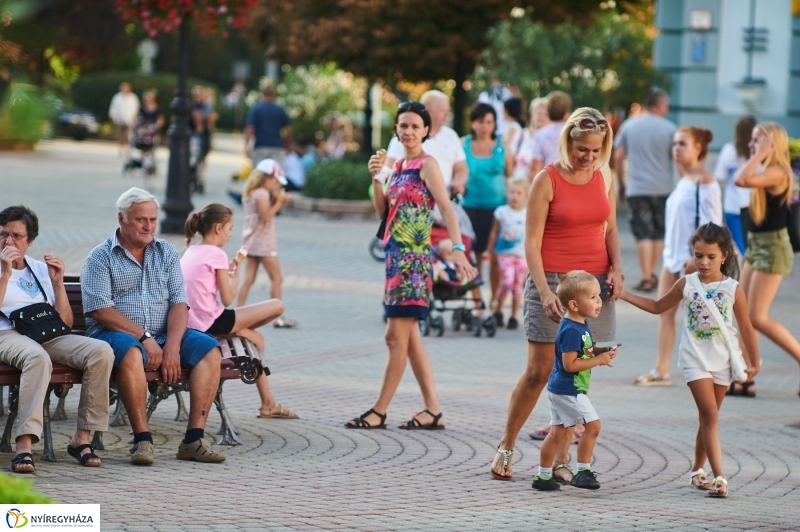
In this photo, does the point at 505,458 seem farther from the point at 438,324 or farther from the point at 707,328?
the point at 438,324

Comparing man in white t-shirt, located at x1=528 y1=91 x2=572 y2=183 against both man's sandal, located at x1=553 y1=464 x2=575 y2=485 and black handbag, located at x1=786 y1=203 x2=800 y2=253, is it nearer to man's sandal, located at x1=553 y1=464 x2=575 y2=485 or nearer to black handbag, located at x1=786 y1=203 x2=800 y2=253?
black handbag, located at x1=786 y1=203 x2=800 y2=253

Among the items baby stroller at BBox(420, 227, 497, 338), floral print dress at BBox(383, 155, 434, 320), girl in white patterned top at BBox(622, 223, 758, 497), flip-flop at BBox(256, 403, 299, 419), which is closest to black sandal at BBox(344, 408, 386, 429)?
flip-flop at BBox(256, 403, 299, 419)

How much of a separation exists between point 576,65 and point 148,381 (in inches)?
600

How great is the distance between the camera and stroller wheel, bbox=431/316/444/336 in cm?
1078

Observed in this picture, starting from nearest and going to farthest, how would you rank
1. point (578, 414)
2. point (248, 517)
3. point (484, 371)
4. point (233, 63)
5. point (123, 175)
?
point (248, 517) < point (578, 414) < point (484, 371) < point (123, 175) < point (233, 63)

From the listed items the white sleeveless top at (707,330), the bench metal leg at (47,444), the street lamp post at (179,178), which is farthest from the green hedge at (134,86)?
the white sleeveless top at (707,330)

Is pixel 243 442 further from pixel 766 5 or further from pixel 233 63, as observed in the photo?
pixel 233 63

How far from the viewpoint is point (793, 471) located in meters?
6.44

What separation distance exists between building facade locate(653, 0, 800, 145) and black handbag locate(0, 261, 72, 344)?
15428mm

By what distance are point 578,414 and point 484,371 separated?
145 inches

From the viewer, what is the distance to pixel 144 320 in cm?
633

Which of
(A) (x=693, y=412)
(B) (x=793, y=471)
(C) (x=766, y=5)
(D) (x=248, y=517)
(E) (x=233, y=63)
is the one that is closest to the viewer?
(D) (x=248, y=517)

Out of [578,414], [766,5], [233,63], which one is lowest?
[578,414]

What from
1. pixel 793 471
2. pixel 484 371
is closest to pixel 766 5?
pixel 484 371
